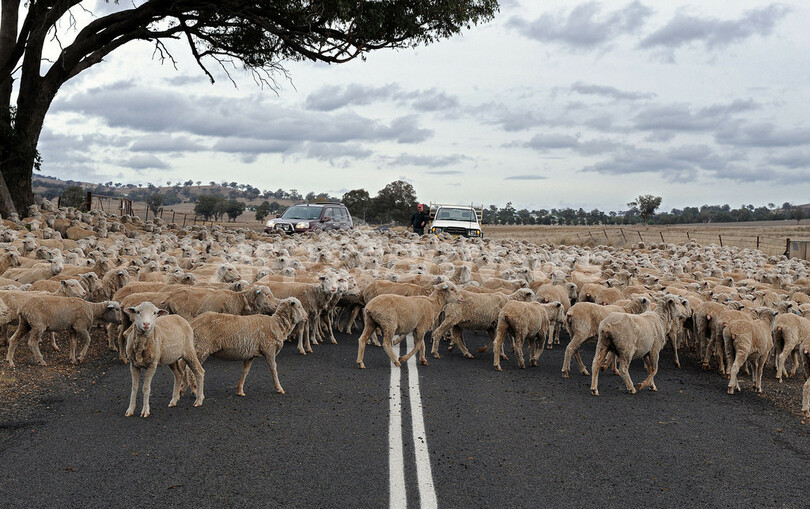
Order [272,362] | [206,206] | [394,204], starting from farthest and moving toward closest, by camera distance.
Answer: [206,206] → [394,204] → [272,362]

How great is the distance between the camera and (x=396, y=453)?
6480mm

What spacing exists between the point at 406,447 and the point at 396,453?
0.21 metres

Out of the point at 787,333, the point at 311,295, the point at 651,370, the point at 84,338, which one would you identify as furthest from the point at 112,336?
the point at 787,333

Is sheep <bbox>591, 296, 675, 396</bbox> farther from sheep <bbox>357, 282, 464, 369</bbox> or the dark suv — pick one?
the dark suv

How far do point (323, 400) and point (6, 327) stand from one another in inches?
245

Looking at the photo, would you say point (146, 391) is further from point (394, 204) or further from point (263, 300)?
point (394, 204)

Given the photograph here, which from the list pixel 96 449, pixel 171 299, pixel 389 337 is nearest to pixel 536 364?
pixel 389 337

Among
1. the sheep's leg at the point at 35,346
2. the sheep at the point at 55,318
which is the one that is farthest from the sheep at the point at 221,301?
the sheep's leg at the point at 35,346

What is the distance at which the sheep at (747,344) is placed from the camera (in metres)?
9.80

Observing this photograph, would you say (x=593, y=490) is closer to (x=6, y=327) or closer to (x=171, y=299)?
(x=171, y=299)

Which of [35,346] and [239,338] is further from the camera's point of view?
[35,346]

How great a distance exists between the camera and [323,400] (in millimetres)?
8328

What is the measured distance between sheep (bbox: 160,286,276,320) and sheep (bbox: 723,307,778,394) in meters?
7.15

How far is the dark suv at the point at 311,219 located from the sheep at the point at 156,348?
81.0 feet
